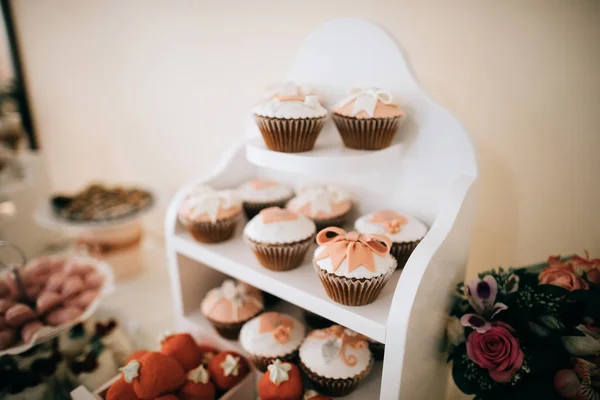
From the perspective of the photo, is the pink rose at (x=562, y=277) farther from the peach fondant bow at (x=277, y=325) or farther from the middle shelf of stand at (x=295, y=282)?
the peach fondant bow at (x=277, y=325)

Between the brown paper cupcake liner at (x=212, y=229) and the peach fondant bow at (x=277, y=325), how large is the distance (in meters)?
0.22

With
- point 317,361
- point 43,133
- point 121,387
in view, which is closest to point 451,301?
point 317,361

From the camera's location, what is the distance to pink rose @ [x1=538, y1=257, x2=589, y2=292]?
0.74 metres

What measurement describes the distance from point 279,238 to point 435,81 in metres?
0.57

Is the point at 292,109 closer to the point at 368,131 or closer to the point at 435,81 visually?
the point at 368,131

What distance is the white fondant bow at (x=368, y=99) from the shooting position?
2.58 ft

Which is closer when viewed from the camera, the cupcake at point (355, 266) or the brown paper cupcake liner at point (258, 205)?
the cupcake at point (355, 266)

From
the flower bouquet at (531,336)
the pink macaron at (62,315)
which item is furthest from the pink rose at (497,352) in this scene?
the pink macaron at (62,315)

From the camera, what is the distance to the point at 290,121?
0.79 m

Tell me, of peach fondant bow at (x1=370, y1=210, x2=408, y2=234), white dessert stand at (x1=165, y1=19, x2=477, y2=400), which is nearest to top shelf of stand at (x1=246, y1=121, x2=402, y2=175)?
white dessert stand at (x1=165, y1=19, x2=477, y2=400)

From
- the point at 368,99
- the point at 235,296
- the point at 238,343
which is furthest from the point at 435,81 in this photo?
the point at 238,343

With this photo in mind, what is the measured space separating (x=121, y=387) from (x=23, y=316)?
413 mm

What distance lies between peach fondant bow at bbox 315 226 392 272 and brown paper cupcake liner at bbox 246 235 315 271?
3.8 inches

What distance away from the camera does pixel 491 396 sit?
2.41ft
